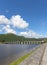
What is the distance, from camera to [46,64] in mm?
21328

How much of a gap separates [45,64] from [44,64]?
0.17m

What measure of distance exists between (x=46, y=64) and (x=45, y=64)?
135 mm

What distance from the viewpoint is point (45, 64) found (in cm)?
2130

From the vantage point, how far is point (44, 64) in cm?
2120

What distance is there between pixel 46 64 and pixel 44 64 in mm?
297
